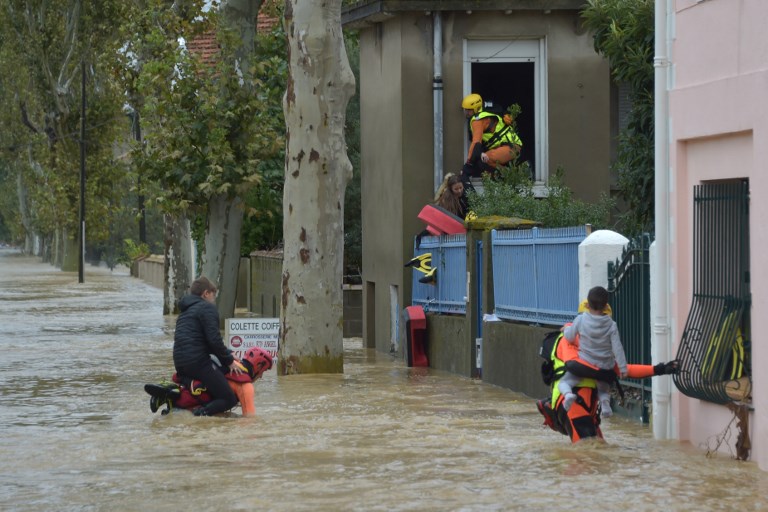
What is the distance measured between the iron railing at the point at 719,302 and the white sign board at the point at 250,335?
7.02 m

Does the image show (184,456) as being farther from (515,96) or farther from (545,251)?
(515,96)

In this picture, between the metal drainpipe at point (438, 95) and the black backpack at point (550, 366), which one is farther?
the metal drainpipe at point (438, 95)

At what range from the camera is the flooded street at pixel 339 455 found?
10016 millimetres

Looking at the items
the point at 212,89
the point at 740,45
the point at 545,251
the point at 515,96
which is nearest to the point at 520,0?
the point at 515,96

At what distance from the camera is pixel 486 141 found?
2236 centimetres

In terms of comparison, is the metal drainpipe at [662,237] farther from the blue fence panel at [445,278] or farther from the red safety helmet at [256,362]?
the blue fence panel at [445,278]

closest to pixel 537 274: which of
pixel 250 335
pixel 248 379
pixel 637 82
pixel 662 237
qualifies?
pixel 637 82

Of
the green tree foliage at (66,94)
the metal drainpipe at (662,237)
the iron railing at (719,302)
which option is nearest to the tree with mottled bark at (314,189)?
the metal drainpipe at (662,237)

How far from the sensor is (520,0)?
22.4 metres

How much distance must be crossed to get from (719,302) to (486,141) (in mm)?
10522

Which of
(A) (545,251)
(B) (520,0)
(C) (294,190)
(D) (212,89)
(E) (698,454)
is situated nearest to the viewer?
(E) (698,454)

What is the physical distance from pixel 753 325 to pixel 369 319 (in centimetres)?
1427

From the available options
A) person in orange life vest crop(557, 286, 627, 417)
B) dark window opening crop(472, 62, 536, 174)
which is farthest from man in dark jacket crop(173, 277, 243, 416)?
dark window opening crop(472, 62, 536, 174)

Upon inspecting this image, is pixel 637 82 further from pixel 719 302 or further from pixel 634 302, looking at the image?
pixel 719 302
